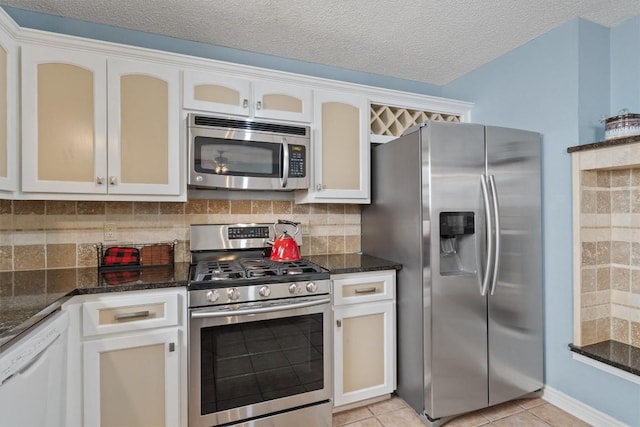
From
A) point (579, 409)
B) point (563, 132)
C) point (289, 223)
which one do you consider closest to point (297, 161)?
point (289, 223)

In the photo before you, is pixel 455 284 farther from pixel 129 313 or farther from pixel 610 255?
pixel 129 313

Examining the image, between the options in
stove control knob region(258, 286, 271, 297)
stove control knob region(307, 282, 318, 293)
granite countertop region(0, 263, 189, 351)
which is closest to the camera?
granite countertop region(0, 263, 189, 351)

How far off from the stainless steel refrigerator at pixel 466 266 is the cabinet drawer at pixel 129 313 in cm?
139

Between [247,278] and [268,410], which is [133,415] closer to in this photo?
[268,410]

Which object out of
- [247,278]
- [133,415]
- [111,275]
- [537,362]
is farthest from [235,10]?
[537,362]

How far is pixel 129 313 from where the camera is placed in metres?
1.54

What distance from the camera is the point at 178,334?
162 centimetres

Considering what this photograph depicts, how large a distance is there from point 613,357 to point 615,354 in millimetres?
62

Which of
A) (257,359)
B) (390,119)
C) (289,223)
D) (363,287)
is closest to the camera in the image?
(257,359)

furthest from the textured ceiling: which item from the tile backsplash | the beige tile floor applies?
the beige tile floor

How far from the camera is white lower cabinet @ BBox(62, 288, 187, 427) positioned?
1471mm

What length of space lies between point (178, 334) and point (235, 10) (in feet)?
6.06

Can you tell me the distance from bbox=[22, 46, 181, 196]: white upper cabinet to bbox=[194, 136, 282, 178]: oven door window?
14 cm

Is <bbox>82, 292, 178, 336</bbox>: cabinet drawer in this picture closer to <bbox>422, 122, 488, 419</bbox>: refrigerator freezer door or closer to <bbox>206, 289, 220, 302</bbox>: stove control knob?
<bbox>206, 289, 220, 302</bbox>: stove control knob
